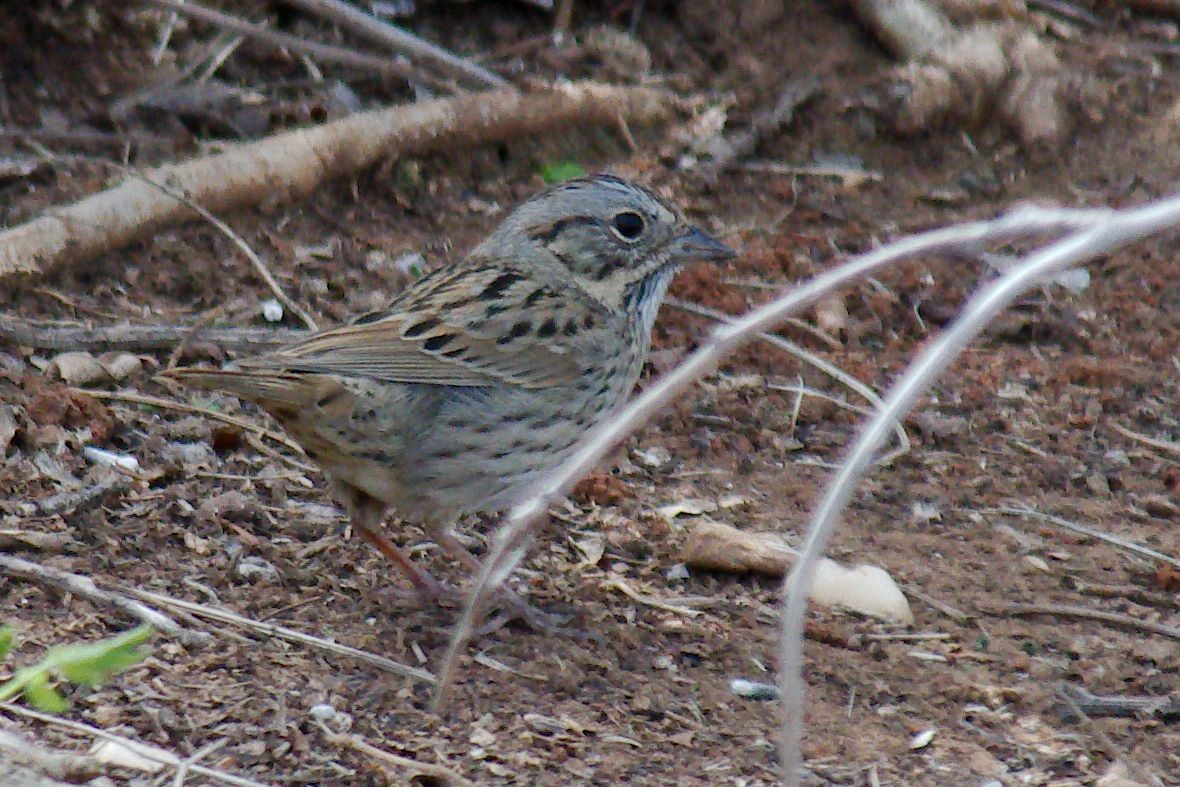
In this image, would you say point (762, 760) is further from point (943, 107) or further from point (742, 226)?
point (943, 107)

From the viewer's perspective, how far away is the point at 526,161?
7449mm

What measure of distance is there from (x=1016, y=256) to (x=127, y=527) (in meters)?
3.95

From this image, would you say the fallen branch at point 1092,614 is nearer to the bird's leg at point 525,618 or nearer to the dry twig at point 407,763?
the bird's leg at point 525,618

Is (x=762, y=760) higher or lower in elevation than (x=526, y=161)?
lower

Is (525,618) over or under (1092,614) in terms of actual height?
Result: under

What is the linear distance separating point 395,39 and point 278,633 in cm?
386

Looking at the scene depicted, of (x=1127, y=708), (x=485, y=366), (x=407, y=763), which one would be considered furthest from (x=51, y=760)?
(x=1127, y=708)

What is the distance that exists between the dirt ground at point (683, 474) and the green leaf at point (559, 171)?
6 cm

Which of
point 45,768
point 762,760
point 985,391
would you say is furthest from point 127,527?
point 985,391

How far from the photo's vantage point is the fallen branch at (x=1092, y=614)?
4.49 metres

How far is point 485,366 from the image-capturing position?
15.7ft

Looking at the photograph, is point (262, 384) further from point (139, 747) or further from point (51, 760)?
point (51, 760)

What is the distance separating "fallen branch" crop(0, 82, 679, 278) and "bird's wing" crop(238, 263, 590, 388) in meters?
1.63

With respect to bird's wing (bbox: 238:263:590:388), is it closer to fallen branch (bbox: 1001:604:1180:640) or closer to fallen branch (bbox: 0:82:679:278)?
fallen branch (bbox: 1001:604:1180:640)
